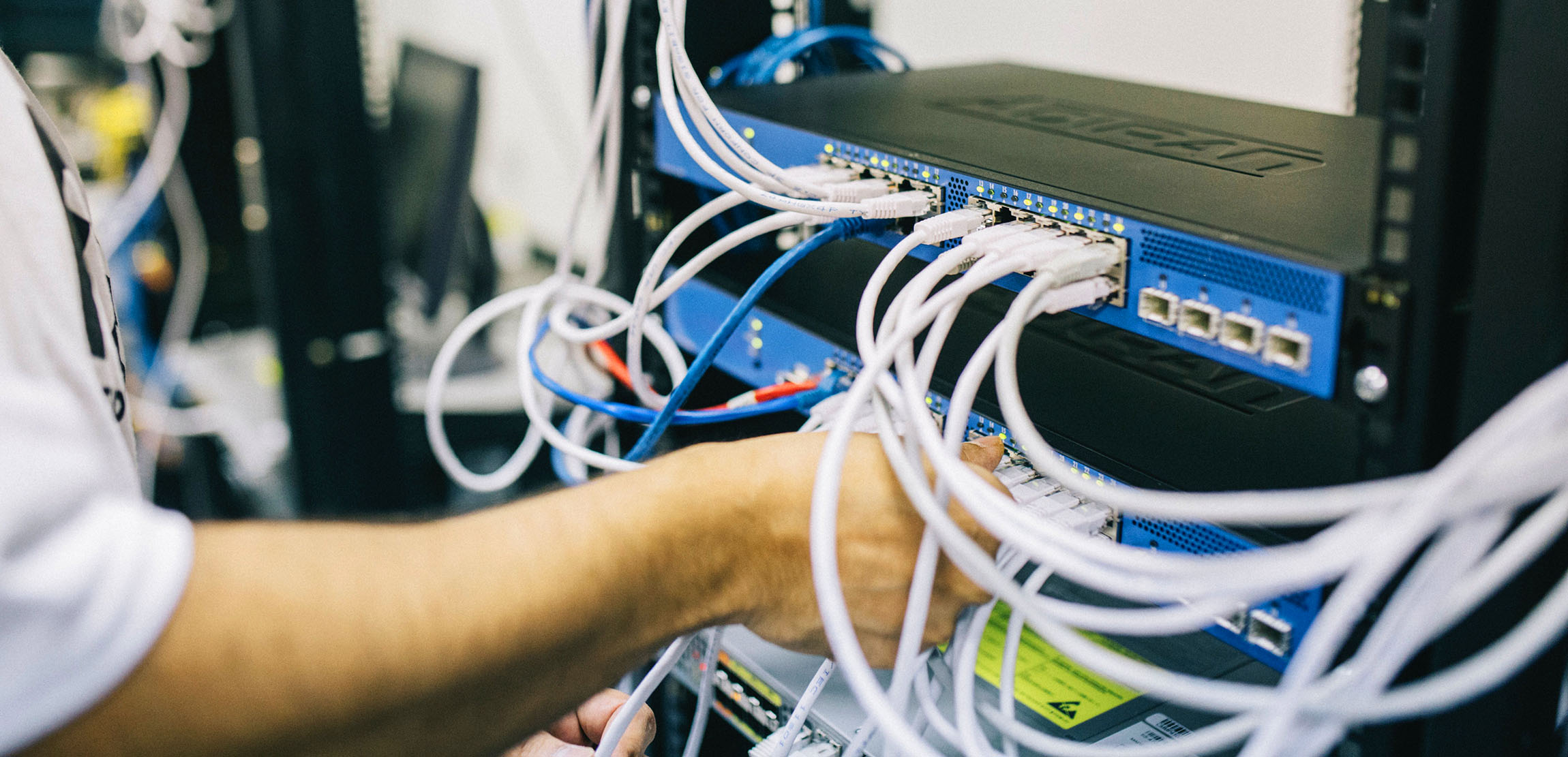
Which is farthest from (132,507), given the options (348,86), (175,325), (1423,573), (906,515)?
(175,325)

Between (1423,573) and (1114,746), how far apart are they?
0.26m

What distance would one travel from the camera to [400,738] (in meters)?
0.41

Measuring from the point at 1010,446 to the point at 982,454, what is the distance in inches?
1.5

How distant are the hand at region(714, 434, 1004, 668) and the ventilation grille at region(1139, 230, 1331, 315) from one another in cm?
12

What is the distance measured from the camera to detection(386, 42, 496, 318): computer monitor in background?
1512 millimetres

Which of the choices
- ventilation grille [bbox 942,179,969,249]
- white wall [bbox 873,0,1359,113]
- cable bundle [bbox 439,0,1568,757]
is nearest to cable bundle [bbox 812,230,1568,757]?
cable bundle [bbox 439,0,1568,757]

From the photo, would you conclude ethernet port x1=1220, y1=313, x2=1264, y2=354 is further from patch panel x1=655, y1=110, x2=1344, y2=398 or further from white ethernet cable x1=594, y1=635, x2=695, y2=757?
white ethernet cable x1=594, y1=635, x2=695, y2=757

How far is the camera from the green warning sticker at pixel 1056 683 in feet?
1.96

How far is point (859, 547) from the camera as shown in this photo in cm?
49

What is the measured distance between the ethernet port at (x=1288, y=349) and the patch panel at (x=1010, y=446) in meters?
0.08

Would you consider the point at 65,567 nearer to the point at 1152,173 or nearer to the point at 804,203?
the point at 804,203

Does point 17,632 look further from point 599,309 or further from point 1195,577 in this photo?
point 599,309

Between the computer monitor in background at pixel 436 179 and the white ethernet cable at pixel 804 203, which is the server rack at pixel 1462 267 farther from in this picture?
the computer monitor in background at pixel 436 179

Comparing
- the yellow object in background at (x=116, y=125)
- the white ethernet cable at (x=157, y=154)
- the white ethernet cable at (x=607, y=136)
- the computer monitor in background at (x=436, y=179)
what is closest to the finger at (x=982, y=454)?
the white ethernet cable at (x=607, y=136)
